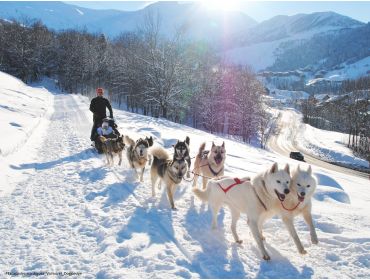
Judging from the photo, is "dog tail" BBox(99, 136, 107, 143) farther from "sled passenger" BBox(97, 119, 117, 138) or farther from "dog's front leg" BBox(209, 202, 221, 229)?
"dog's front leg" BBox(209, 202, 221, 229)

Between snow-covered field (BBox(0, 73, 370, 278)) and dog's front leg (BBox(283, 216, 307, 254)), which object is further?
dog's front leg (BBox(283, 216, 307, 254))

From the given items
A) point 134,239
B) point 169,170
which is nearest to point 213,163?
point 169,170

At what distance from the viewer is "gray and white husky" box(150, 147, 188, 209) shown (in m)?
7.63

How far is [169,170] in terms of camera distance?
25.8ft

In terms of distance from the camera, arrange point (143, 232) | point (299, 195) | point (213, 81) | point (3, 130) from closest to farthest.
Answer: point (299, 195)
point (143, 232)
point (3, 130)
point (213, 81)

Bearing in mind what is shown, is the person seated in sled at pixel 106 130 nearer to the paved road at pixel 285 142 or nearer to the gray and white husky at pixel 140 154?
the gray and white husky at pixel 140 154

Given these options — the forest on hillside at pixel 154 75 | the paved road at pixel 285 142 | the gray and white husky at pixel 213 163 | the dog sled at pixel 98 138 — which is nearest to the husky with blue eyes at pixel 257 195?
the gray and white husky at pixel 213 163

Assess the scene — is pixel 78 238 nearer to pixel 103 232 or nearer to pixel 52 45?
pixel 103 232

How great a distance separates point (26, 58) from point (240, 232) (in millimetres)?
73604

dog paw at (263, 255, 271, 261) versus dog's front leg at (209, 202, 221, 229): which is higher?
dog's front leg at (209, 202, 221, 229)

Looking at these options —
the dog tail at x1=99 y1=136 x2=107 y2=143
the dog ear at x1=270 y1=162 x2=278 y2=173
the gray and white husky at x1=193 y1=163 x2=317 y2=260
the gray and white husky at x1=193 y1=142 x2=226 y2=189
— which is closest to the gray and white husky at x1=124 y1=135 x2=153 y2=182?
the gray and white husky at x1=193 y1=142 x2=226 y2=189

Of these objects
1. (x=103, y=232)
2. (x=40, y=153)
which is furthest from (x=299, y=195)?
(x=40, y=153)

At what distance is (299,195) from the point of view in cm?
501

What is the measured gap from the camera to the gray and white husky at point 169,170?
7.63m
